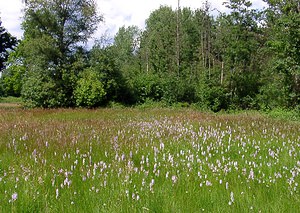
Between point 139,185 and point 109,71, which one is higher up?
point 109,71

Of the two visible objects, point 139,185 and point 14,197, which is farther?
point 139,185

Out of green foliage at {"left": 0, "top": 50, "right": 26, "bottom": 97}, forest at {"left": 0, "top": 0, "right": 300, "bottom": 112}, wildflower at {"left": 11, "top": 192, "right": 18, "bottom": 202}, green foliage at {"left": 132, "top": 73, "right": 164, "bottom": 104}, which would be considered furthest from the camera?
green foliage at {"left": 0, "top": 50, "right": 26, "bottom": 97}

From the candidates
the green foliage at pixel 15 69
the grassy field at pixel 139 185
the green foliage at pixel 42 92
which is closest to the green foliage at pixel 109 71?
the green foliage at pixel 42 92

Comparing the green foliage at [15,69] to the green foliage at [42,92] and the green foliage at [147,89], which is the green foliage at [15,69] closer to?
the green foliage at [42,92]

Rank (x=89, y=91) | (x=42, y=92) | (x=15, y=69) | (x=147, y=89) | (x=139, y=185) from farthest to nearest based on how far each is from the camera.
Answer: (x=15, y=69) < (x=147, y=89) < (x=42, y=92) < (x=89, y=91) < (x=139, y=185)

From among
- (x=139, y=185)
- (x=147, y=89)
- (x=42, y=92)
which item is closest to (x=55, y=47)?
(x=42, y=92)

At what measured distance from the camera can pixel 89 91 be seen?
1024 inches

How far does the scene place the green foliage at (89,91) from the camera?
84.9 feet

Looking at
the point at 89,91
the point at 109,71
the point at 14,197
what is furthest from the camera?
the point at 109,71

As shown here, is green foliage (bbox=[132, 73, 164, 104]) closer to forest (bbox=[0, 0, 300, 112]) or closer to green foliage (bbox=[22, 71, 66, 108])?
forest (bbox=[0, 0, 300, 112])

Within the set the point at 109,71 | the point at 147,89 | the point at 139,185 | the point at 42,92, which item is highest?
the point at 109,71

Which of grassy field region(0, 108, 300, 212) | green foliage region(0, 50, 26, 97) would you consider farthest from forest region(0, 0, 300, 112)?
grassy field region(0, 108, 300, 212)

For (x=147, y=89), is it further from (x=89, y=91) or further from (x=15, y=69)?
(x=15, y=69)

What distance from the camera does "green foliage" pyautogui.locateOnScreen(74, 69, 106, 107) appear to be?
2588cm
